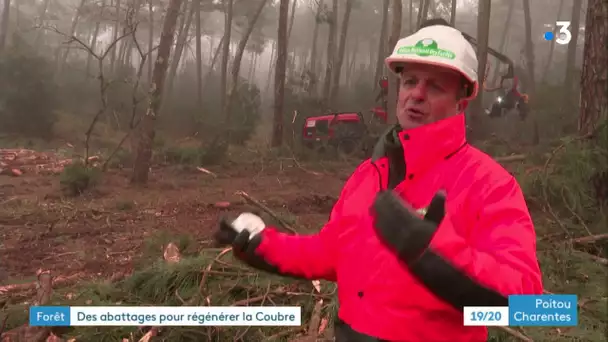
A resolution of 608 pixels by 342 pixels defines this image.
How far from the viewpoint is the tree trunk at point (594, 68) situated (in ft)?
9.20

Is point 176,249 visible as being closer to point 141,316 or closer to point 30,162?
point 141,316

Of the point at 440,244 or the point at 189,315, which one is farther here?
the point at 189,315

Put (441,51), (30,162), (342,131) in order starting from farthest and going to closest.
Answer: (342,131), (30,162), (441,51)

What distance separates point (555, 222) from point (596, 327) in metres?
0.71

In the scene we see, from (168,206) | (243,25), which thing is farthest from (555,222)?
(243,25)

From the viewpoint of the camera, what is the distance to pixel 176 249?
2941mm

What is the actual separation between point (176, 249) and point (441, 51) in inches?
96.5

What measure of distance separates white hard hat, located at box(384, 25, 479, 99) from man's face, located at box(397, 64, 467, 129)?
31 mm

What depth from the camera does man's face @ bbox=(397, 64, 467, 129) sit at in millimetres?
904

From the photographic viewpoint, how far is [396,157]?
0.93 meters

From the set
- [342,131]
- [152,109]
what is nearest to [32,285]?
[152,109]

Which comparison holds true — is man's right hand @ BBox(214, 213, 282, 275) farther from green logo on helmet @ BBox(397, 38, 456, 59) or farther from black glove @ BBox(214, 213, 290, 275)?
green logo on helmet @ BBox(397, 38, 456, 59)

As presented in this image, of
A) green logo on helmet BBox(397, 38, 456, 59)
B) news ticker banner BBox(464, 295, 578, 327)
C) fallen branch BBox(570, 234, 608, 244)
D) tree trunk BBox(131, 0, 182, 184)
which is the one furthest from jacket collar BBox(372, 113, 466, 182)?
tree trunk BBox(131, 0, 182, 184)

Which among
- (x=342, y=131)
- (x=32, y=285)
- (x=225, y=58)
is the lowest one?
(x=32, y=285)
